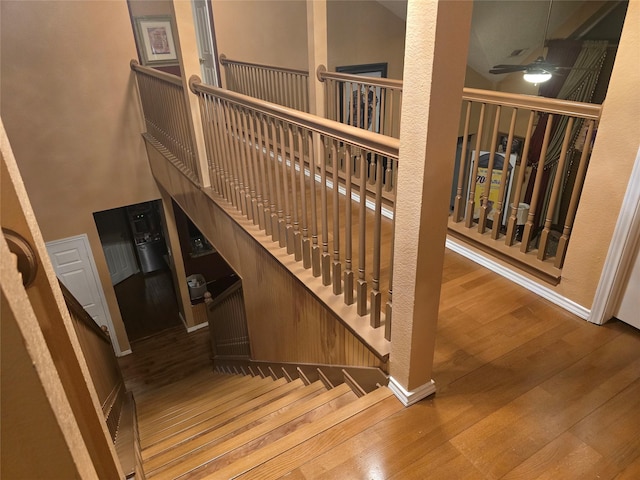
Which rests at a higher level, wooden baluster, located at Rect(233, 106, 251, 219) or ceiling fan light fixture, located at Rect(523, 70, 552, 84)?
ceiling fan light fixture, located at Rect(523, 70, 552, 84)

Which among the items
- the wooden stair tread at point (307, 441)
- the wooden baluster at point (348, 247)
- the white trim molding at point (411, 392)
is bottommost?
the wooden stair tread at point (307, 441)

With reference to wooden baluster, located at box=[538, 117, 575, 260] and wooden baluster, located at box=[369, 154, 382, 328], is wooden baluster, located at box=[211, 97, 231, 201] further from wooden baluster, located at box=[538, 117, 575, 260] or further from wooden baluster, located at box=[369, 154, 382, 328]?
wooden baluster, located at box=[538, 117, 575, 260]

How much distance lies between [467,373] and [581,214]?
1010 millimetres

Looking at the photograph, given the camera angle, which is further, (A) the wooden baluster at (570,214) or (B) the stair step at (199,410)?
(B) the stair step at (199,410)

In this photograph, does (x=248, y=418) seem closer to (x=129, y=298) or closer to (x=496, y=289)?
(x=496, y=289)

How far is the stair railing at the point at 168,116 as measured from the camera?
3649 mm

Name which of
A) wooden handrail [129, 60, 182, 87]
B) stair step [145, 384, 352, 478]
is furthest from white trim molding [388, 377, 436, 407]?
wooden handrail [129, 60, 182, 87]

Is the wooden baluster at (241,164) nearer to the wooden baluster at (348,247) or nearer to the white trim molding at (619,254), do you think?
the wooden baluster at (348,247)

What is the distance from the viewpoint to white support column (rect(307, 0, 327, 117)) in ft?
11.6

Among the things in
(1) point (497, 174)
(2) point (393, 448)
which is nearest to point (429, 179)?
(2) point (393, 448)

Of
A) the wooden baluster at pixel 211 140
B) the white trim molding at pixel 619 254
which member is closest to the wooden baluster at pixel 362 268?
the white trim molding at pixel 619 254

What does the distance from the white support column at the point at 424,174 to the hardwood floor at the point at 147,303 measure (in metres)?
5.92

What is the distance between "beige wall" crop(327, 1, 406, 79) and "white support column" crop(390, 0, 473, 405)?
5264mm

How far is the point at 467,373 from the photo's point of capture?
1.96 m
